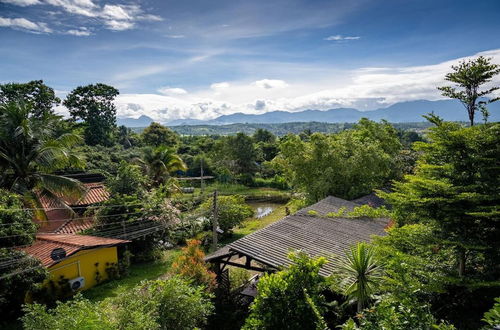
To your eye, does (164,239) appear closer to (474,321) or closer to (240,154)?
(474,321)

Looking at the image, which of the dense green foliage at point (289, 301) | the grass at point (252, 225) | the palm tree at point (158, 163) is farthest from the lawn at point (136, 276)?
the palm tree at point (158, 163)

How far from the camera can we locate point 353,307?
30.6 ft

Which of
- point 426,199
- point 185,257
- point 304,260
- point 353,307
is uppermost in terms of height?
point 426,199

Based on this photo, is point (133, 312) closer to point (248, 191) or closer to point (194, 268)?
point (194, 268)

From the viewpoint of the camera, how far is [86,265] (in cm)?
1527

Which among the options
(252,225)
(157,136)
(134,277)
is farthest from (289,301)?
(157,136)

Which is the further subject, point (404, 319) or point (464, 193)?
point (464, 193)

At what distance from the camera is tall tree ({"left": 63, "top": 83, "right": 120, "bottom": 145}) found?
152 feet

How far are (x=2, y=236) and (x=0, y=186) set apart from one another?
180 centimetres

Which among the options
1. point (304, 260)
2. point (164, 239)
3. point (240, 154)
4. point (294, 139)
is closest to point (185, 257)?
point (304, 260)

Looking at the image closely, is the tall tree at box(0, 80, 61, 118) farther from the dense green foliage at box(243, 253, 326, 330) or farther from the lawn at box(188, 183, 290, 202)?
the dense green foliage at box(243, 253, 326, 330)

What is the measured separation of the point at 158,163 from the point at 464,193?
22274mm

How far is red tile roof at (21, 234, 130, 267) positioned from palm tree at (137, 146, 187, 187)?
29.2 feet

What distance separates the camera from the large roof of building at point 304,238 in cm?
1020
